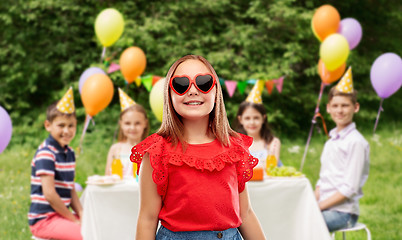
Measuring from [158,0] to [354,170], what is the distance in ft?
24.5

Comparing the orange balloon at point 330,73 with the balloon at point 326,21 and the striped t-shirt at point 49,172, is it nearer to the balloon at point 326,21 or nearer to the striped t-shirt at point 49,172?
the balloon at point 326,21

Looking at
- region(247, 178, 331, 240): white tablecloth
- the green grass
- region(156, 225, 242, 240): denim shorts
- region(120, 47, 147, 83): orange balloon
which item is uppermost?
region(120, 47, 147, 83): orange balloon

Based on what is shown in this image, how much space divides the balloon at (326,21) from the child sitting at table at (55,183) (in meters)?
3.63

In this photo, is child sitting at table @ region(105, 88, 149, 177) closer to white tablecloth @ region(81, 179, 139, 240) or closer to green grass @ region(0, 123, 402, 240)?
white tablecloth @ region(81, 179, 139, 240)

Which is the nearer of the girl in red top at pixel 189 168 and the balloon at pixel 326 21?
the girl in red top at pixel 189 168

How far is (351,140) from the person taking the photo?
3354 mm

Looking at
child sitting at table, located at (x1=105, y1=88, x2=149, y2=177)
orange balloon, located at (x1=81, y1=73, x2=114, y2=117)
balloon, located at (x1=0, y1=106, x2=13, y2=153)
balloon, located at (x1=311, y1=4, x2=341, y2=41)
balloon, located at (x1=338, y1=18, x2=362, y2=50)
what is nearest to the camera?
balloon, located at (x1=0, y1=106, x2=13, y2=153)

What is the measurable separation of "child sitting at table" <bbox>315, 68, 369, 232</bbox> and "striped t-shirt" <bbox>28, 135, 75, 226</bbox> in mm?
1849

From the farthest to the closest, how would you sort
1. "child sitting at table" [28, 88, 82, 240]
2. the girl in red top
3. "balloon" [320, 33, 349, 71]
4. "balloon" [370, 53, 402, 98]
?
"balloon" [320, 33, 349, 71] < "balloon" [370, 53, 402, 98] < "child sitting at table" [28, 88, 82, 240] < the girl in red top

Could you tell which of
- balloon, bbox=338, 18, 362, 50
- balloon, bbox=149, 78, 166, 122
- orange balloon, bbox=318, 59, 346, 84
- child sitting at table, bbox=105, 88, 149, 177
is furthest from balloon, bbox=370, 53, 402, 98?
child sitting at table, bbox=105, 88, 149, 177

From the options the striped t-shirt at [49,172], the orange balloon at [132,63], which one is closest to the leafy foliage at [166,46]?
the orange balloon at [132,63]

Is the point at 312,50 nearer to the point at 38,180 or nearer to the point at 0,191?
the point at 0,191

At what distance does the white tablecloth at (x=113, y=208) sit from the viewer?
299 cm

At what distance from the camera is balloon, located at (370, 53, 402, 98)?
4.27m
